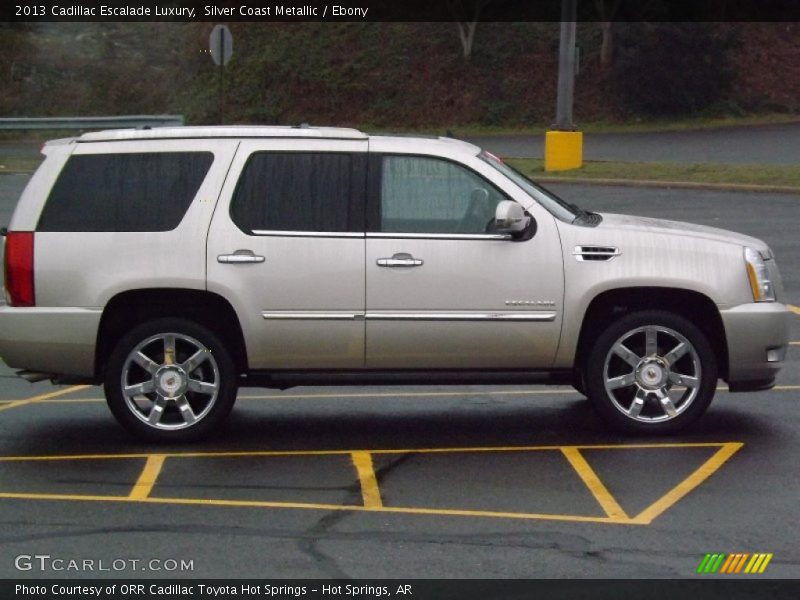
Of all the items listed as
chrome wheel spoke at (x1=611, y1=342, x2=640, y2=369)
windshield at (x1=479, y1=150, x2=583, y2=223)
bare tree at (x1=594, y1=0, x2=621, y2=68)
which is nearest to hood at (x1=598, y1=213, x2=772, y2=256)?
windshield at (x1=479, y1=150, x2=583, y2=223)

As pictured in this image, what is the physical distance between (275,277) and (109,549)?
236cm

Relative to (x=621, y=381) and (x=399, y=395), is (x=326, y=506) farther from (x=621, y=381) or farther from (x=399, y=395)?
(x=399, y=395)

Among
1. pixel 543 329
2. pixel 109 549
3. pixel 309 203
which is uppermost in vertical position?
pixel 309 203

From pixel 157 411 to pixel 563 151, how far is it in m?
20.2

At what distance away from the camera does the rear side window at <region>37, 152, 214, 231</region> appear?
8.20m

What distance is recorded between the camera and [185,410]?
8242 mm

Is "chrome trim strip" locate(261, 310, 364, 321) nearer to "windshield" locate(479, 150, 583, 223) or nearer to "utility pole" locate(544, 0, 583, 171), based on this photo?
"windshield" locate(479, 150, 583, 223)

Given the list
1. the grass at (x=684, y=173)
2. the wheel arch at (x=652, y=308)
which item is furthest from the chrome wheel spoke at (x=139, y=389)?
the grass at (x=684, y=173)

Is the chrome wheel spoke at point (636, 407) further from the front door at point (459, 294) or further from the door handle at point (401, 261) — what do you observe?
the door handle at point (401, 261)

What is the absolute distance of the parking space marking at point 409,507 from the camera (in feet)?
22.1

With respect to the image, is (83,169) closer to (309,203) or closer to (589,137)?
(309,203)

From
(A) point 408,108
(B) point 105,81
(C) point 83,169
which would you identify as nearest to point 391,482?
(C) point 83,169
